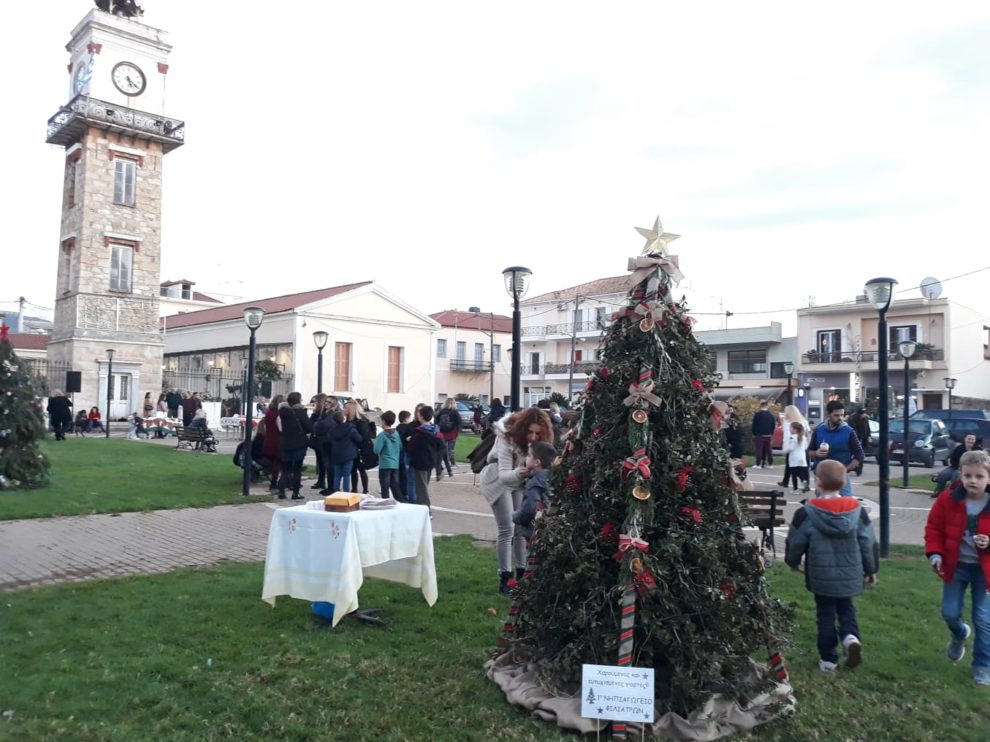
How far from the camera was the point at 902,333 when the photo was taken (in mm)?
44312

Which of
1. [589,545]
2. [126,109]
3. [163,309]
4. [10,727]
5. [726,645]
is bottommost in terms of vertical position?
[10,727]

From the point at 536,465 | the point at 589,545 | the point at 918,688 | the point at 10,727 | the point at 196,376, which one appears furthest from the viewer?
the point at 196,376

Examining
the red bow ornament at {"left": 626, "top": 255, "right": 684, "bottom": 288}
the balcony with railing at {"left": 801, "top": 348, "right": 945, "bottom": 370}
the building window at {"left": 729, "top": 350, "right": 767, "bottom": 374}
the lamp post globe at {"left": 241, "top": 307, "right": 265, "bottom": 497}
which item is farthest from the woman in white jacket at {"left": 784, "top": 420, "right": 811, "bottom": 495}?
the building window at {"left": 729, "top": 350, "right": 767, "bottom": 374}

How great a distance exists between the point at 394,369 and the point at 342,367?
11.4 ft

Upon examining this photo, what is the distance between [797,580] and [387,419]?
5874 millimetres

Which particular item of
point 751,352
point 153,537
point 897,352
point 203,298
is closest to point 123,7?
Answer: point 153,537

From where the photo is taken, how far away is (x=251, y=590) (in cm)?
725

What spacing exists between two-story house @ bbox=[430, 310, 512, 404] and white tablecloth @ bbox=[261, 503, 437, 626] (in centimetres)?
4886

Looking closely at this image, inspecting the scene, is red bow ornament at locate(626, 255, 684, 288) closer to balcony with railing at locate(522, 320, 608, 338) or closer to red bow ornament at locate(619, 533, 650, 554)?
red bow ornament at locate(619, 533, 650, 554)

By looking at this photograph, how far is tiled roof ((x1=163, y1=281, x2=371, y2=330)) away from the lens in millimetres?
42156

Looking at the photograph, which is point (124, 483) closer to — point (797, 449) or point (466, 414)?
point (797, 449)

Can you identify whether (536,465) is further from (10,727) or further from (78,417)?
(78,417)

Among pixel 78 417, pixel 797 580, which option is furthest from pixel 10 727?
pixel 78 417

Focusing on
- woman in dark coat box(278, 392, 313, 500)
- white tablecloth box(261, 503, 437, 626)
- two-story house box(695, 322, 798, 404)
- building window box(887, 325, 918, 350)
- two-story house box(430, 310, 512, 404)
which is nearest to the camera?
white tablecloth box(261, 503, 437, 626)
